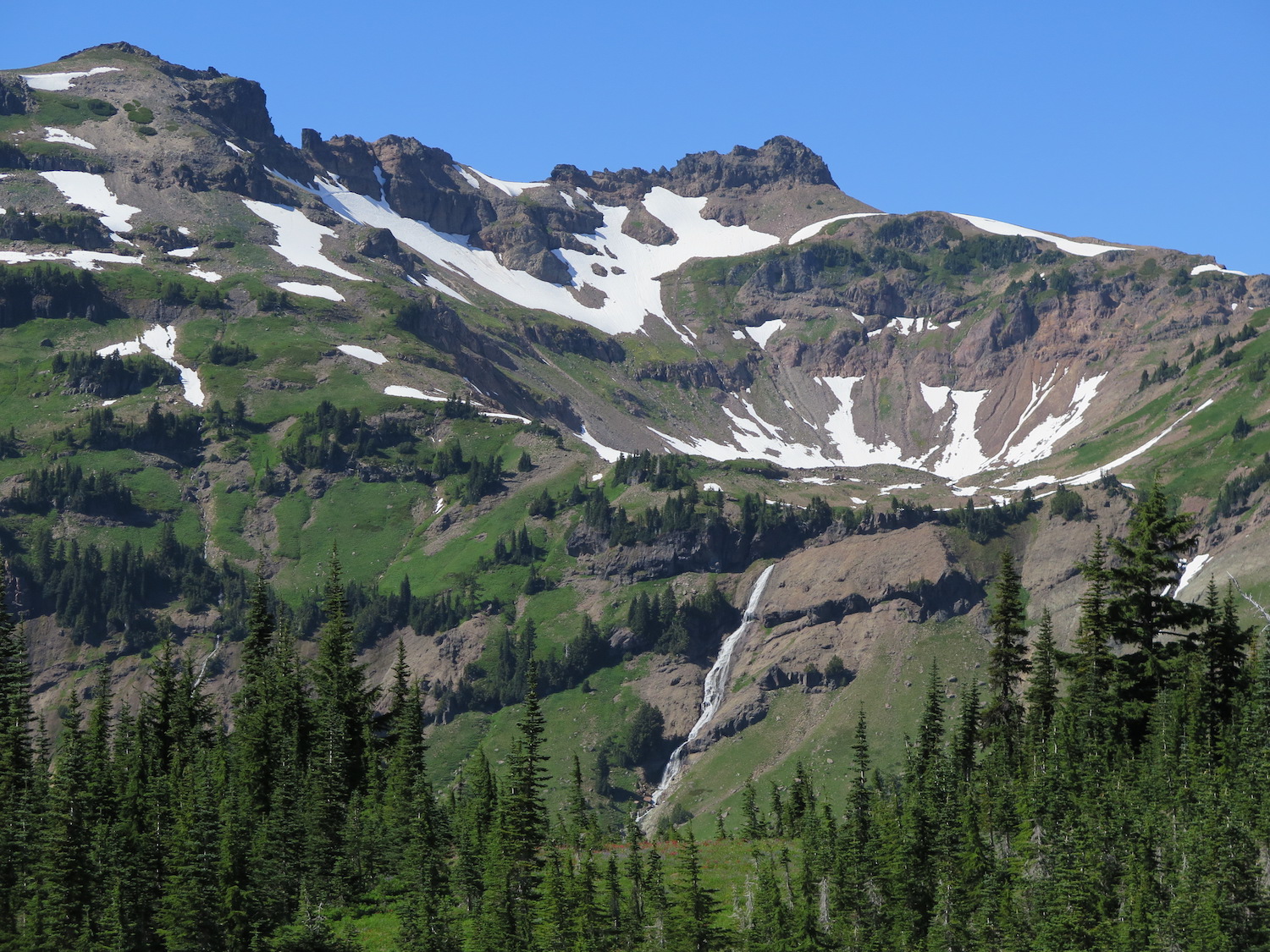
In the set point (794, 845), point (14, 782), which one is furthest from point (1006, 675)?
point (14, 782)

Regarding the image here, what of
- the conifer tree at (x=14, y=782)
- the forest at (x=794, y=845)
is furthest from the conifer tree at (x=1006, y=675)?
the conifer tree at (x=14, y=782)

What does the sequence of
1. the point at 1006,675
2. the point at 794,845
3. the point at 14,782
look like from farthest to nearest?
the point at 794,845 → the point at 1006,675 → the point at 14,782

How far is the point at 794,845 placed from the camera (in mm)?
100500

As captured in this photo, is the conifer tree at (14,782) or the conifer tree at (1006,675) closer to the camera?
the conifer tree at (14,782)

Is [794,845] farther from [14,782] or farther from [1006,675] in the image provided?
[14,782]

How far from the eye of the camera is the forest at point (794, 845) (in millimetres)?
78625

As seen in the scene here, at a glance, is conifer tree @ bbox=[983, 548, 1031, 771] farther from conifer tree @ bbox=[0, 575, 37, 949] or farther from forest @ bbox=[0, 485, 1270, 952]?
conifer tree @ bbox=[0, 575, 37, 949]

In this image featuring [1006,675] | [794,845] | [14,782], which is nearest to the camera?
[14,782]

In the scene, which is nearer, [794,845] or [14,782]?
[14,782]

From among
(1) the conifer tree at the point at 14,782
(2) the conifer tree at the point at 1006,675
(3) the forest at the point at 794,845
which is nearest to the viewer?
(3) the forest at the point at 794,845

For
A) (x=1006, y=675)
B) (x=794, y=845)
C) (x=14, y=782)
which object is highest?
(x=1006, y=675)

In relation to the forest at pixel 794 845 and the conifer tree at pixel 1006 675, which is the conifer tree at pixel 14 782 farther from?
the conifer tree at pixel 1006 675

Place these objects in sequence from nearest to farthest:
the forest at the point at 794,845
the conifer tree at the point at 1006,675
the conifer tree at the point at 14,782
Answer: the forest at the point at 794,845, the conifer tree at the point at 14,782, the conifer tree at the point at 1006,675

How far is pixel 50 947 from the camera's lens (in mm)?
83500
